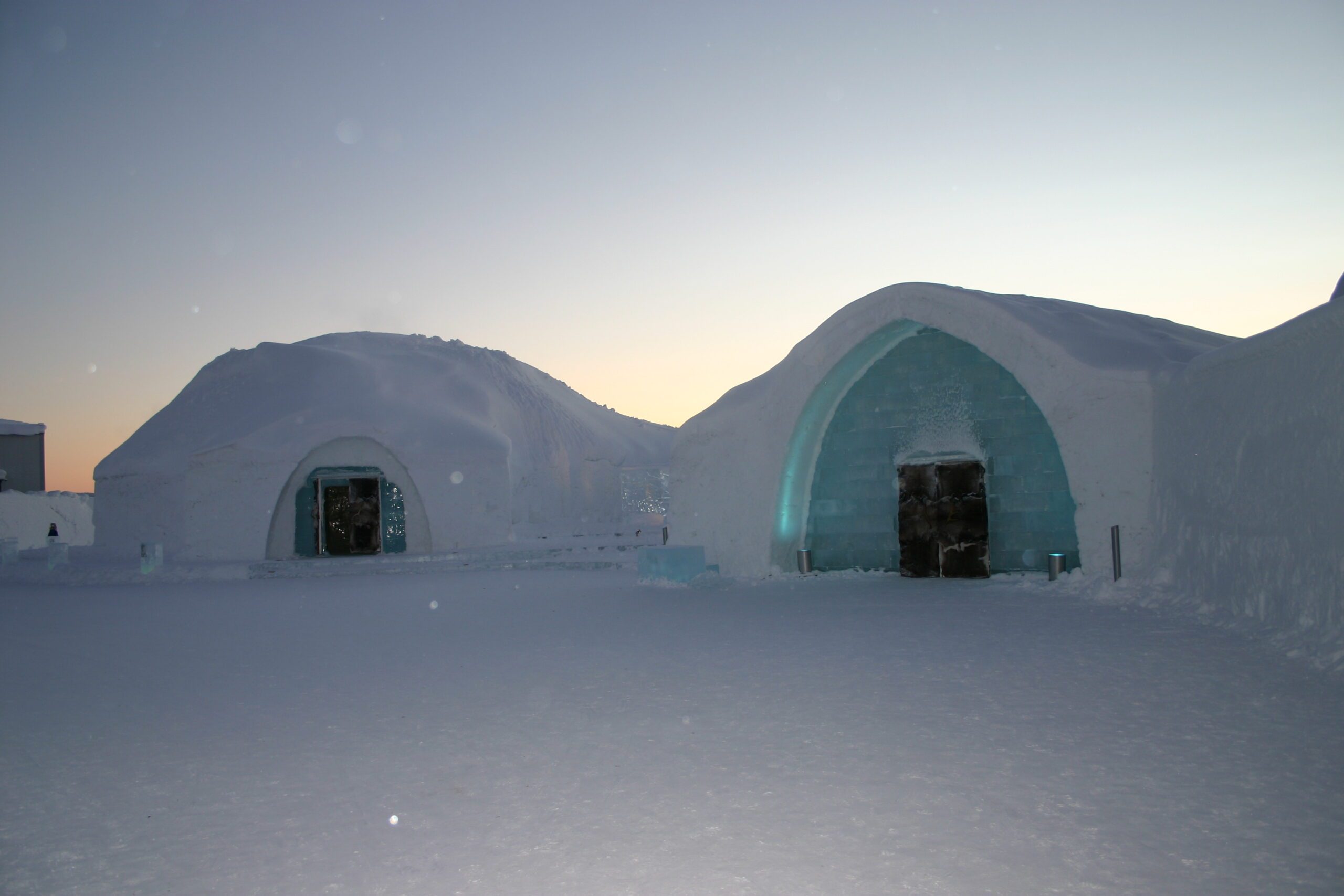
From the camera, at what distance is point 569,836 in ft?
11.7

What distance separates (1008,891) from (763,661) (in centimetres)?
409

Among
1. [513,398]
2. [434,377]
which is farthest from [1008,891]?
[513,398]

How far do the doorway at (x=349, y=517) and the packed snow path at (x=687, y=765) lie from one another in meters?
12.5

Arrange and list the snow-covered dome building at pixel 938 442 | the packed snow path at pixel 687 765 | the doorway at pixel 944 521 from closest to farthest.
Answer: the packed snow path at pixel 687 765 → the snow-covered dome building at pixel 938 442 → the doorway at pixel 944 521

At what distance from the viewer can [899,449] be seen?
13695 mm

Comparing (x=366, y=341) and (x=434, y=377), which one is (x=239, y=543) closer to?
(x=434, y=377)

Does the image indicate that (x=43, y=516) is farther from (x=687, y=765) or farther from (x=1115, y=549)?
(x=687, y=765)

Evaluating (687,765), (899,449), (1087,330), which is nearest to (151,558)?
(899,449)

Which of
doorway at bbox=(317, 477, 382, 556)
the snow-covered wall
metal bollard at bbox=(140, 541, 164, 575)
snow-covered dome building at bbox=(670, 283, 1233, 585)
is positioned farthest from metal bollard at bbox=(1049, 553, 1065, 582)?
metal bollard at bbox=(140, 541, 164, 575)

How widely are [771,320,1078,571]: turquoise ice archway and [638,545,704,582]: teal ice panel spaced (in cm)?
140

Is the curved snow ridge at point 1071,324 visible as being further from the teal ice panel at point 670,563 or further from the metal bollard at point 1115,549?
the teal ice panel at point 670,563

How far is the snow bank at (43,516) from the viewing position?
3650cm

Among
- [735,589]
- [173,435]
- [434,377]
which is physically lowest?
[735,589]

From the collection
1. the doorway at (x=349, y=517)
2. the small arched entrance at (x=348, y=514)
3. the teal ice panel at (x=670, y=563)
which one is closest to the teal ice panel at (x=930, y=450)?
the teal ice panel at (x=670, y=563)
